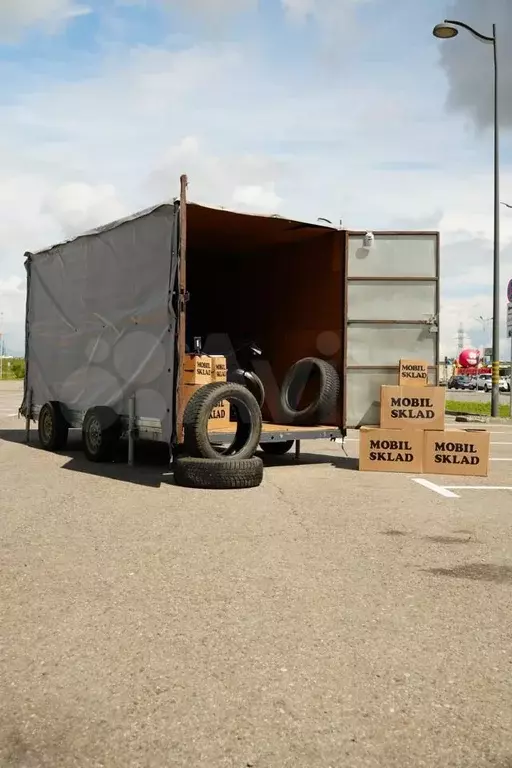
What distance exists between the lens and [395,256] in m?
11.8

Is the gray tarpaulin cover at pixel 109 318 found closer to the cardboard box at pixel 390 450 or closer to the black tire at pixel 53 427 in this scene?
the black tire at pixel 53 427

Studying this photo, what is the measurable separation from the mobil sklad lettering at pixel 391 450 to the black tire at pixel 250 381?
8.64 ft

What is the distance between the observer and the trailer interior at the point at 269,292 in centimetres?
1206

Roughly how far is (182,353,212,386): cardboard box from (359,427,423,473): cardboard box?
7.77ft

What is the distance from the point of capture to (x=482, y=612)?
15.7 feet

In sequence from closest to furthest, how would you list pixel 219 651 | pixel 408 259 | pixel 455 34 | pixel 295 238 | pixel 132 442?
1. pixel 219 651
2. pixel 132 442
3. pixel 408 259
4. pixel 295 238
5. pixel 455 34

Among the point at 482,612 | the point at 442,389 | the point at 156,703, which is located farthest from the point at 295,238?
the point at 156,703

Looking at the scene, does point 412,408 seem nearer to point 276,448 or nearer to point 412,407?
point 412,407

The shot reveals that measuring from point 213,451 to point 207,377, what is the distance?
1407 mm

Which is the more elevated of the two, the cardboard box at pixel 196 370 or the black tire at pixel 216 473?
the cardboard box at pixel 196 370

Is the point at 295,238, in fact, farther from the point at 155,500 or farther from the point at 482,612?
the point at 482,612

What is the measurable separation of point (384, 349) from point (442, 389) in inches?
44.9

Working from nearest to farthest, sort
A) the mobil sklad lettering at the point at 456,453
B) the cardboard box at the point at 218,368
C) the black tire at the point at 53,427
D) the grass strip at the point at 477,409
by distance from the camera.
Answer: the cardboard box at the point at 218,368 → the mobil sklad lettering at the point at 456,453 → the black tire at the point at 53,427 → the grass strip at the point at 477,409

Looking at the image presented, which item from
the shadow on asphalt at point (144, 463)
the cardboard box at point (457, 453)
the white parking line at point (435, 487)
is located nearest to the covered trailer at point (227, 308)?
the shadow on asphalt at point (144, 463)
